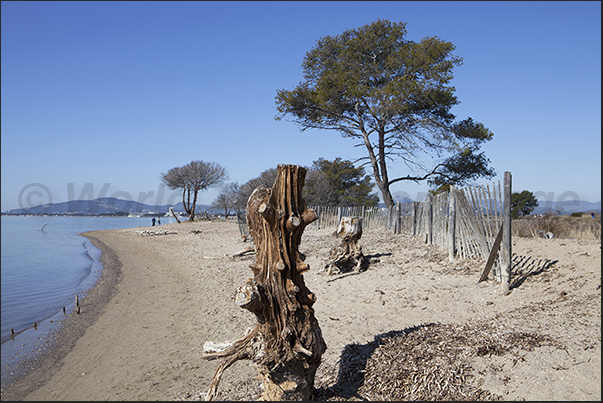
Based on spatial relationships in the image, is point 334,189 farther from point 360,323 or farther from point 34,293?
point 360,323

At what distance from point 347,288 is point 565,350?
16.1 feet

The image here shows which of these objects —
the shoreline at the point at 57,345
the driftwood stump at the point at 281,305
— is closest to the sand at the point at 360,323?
the shoreline at the point at 57,345

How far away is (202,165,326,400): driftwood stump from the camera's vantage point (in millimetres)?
3484

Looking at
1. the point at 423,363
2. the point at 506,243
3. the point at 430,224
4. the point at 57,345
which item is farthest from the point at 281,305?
the point at 430,224

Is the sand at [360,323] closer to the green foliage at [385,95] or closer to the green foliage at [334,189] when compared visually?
the green foliage at [385,95]

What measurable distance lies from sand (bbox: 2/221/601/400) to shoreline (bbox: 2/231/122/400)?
0.11ft

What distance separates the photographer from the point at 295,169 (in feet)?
11.6

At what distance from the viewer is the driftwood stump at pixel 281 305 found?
Answer: 11.4ft

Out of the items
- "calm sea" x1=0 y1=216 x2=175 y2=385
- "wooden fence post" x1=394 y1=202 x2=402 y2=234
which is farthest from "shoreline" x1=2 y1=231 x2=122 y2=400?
"wooden fence post" x1=394 y1=202 x2=402 y2=234

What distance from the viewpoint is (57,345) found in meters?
7.29

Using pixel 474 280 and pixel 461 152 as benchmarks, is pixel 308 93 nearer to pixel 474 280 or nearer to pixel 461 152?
pixel 461 152

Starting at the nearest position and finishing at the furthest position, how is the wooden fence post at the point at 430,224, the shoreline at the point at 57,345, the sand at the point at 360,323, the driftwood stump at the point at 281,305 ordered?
the driftwood stump at the point at 281,305 < the sand at the point at 360,323 < the shoreline at the point at 57,345 < the wooden fence post at the point at 430,224

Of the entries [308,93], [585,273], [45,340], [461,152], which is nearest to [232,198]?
[308,93]

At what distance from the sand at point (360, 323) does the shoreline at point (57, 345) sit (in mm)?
33
